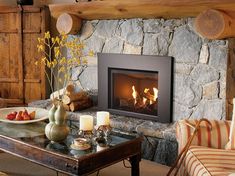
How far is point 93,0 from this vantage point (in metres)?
3.99

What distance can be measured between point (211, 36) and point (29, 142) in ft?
5.73

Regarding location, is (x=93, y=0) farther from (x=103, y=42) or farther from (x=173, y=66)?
(x=173, y=66)

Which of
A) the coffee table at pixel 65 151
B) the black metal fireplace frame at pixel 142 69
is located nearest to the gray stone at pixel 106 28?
the black metal fireplace frame at pixel 142 69

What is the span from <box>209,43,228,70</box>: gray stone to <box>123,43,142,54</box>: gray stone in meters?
0.81

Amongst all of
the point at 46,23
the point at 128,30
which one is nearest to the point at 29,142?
the point at 128,30

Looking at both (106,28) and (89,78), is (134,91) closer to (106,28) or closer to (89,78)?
(89,78)

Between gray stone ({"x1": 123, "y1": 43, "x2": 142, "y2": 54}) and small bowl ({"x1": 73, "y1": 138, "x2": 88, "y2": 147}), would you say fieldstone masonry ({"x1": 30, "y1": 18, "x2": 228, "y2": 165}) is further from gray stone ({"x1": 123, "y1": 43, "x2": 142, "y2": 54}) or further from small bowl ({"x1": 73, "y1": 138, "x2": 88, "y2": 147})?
small bowl ({"x1": 73, "y1": 138, "x2": 88, "y2": 147})

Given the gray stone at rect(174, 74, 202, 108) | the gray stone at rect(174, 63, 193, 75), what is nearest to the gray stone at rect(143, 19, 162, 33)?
the gray stone at rect(174, 63, 193, 75)

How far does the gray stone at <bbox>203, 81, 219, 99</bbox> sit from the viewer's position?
129 inches

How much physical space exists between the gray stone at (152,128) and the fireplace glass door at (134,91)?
9.5 inches

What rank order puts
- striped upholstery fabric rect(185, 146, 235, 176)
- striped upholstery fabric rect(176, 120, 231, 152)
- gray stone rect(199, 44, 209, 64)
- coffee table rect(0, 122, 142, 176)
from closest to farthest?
striped upholstery fabric rect(185, 146, 235, 176) → coffee table rect(0, 122, 142, 176) → striped upholstery fabric rect(176, 120, 231, 152) → gray stone rect(199, 44, 209, 64)

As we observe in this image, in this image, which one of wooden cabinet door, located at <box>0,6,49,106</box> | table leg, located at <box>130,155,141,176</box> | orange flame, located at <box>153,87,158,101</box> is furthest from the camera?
wooden cabinet door, located at <box>0,6,49,106</box>

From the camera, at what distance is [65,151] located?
7.35 feet

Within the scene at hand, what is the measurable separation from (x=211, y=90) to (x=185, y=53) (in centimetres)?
44
